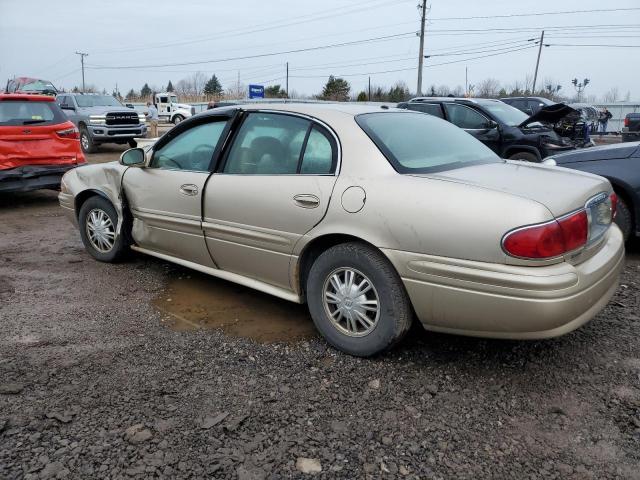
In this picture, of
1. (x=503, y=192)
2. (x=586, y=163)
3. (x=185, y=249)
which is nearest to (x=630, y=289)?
(x=586, y=163)

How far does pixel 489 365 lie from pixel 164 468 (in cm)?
193

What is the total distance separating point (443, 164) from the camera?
11.1 ft

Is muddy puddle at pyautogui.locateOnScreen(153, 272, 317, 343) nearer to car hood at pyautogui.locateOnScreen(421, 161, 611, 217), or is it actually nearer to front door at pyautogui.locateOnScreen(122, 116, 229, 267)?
front door at pyautogui.locateOnScreen(122, 116, 229, 267)

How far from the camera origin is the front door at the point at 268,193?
3.38 metres

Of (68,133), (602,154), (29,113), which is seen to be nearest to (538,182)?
(602,154)

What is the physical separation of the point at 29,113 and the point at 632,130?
742 inches

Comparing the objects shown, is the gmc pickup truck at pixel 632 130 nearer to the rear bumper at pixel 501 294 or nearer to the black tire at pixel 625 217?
the black tire at pixel 625 217

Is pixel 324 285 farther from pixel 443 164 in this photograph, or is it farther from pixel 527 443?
pixel 527 443

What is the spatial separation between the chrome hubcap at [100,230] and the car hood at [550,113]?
7155 millimetres

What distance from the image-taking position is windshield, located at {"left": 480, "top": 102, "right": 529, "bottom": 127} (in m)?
9.62

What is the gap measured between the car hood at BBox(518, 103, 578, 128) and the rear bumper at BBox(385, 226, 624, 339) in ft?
22.8

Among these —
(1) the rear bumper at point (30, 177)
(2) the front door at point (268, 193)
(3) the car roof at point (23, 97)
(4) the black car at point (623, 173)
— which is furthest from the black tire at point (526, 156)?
(3) the car roof at point (23, 97)

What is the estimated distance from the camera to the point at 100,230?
5.14 m

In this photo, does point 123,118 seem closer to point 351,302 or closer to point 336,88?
point 351,302
